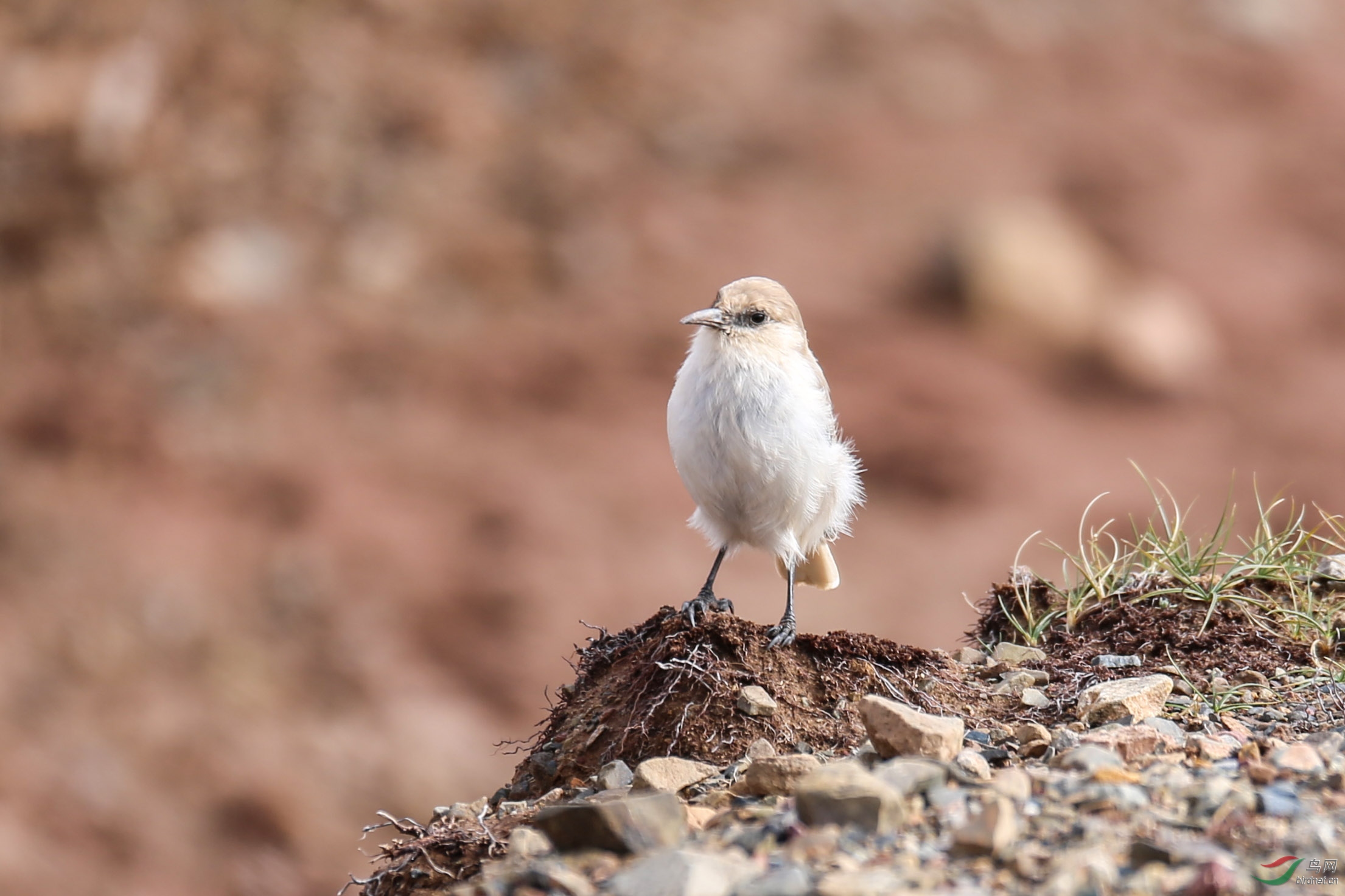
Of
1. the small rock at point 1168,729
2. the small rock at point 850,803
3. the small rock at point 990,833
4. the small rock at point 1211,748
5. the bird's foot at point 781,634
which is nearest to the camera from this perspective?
the small rock at point 990,833

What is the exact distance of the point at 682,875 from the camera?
2898 mm

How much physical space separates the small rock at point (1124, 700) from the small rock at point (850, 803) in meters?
1.22

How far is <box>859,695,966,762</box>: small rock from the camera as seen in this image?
12.0 ft

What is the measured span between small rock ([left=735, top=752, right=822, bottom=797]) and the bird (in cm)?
102

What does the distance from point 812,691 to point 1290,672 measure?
1767 mm

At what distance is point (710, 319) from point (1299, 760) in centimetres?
262

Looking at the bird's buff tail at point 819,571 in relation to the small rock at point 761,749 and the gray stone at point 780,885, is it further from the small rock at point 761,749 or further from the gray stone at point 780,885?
the gray stone at point 780,885

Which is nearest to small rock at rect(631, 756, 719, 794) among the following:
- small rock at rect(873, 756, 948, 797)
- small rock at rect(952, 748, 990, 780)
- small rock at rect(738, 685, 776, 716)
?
small rock at rect(738, 685, 776, 716)

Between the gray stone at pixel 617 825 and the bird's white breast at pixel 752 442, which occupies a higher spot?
the bird's white breast at pixel 752 442

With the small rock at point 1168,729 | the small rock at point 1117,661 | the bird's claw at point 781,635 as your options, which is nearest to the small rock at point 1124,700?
Answer: the small rock at point 1168,729

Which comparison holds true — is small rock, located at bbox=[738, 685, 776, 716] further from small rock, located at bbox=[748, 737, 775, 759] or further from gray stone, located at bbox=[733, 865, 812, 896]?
gray stone, located at bbox=[733, 865, 812, 896]

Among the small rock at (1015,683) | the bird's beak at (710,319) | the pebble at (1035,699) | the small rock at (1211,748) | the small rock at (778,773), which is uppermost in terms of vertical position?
the bird's beak at (710,319)

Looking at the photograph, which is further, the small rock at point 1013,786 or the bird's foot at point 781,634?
the bird's foot at point 781,634

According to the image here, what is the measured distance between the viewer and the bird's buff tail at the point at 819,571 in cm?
569
